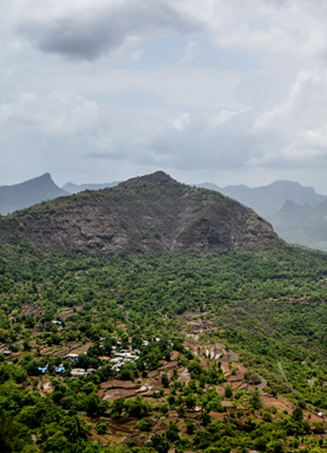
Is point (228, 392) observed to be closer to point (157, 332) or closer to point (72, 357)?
point (72, 357)

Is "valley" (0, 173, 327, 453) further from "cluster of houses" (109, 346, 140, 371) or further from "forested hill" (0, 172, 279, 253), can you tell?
"forested hill" (0, 172, 279, 253)

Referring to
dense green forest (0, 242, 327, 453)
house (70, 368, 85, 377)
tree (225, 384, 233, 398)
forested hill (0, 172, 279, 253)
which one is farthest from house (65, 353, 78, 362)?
forested hill (0, 172, 279, 253)

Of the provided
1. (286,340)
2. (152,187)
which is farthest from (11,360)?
(152,187)

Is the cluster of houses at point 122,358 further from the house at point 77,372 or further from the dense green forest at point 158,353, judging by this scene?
the house at point 77,372

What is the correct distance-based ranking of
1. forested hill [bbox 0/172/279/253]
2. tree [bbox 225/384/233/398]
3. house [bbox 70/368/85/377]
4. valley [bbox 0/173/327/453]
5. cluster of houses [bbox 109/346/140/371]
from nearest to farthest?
valley [bbox 0/173/327/453]
tree [bbox 225/384/233/398]
house [bbox 70/368/85/377]
cluster of houses [bbox 109/346/140/371]
forested hill [bbox 0/172/279/253]

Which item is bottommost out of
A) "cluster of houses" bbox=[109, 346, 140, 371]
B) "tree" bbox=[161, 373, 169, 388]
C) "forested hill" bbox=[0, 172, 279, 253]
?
"tree" bbox=[161, 373, 169, 388]

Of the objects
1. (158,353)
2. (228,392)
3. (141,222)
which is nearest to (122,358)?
(158,353)
